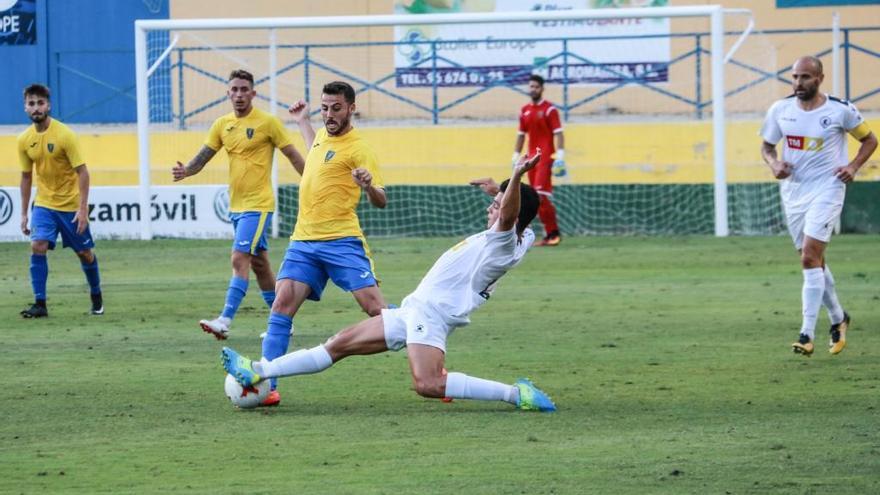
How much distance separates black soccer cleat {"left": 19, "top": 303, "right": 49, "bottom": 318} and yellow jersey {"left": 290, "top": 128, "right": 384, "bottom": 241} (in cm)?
490

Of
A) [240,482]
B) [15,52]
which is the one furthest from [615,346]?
[15,52]

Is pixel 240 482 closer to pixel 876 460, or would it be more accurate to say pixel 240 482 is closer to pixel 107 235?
pixel 876 460

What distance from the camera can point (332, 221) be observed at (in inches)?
397

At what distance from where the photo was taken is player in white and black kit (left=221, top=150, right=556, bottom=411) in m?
8.91

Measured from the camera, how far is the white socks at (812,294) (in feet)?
38.0

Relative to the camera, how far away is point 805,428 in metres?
8.46

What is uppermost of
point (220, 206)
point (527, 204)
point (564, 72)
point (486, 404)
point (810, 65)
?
point (564, 72)

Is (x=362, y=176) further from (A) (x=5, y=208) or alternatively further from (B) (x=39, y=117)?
(A) (x=5, y=208)

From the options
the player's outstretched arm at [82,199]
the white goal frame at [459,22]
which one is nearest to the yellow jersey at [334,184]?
the player's outstretched arm at [82,199]

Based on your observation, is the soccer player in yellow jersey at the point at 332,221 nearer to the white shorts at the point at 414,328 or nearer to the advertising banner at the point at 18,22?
the white shorts at the point at 414,328

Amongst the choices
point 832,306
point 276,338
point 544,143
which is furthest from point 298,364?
point 544,143

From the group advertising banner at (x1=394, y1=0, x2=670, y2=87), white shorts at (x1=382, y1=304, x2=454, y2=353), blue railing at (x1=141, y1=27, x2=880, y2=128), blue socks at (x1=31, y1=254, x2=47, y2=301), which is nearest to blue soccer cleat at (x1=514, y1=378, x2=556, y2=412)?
white shorts at (x1=382, y1=304, x2=454, y2=353)

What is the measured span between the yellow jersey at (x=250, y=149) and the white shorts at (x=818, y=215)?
404cm

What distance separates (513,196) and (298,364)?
1621mm
